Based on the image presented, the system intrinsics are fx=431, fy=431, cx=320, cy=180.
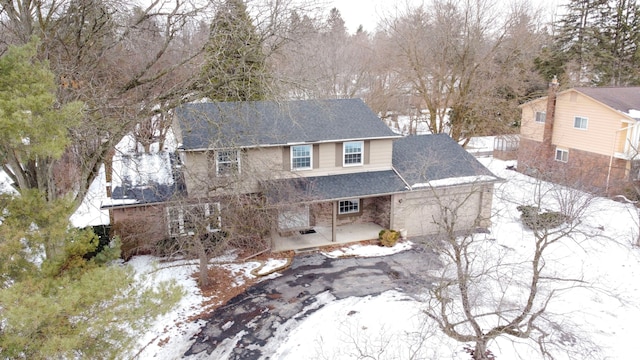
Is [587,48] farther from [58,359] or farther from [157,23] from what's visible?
[58,359]

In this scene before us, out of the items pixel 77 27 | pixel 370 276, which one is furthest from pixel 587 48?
pixel 77 27

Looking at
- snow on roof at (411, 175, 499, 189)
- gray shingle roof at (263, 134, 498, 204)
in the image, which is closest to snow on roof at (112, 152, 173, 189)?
gray shingle roof at (263, 134, 498, 204)

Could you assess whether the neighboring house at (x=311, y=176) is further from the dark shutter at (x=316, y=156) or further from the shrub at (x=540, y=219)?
the shrub at (x=540, y=219)

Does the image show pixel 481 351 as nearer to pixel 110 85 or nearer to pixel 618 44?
pixel 110 85

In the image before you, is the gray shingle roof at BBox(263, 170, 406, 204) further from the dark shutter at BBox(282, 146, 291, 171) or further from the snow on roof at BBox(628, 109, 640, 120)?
the snow on roof at BBox(628, 109, 640, 120)

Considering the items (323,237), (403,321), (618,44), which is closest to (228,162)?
(323,237)

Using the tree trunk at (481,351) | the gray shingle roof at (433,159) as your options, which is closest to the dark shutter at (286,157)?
the gray shingle roof at (433,159)
